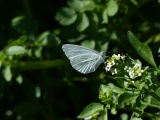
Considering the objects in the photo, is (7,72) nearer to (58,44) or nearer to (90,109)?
(58,44)

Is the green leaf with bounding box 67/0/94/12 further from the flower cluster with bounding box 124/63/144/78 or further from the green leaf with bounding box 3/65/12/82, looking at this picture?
the flower cluster with bounding box 124/63/144/78

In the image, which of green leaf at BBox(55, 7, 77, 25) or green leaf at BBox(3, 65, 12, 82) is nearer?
green leaf at BBox(3, 65, 12, 82)

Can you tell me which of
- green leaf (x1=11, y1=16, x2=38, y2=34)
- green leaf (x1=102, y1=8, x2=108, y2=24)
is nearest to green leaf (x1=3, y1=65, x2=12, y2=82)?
green leaf (x1=11, y1=16, x2=38, y2=34)

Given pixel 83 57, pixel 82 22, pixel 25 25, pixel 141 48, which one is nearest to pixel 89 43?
pixel 82 22

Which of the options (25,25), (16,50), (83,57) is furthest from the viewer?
(25,25)

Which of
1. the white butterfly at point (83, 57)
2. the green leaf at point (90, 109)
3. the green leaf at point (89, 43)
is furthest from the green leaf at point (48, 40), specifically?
the green leaf at point (90, 109)

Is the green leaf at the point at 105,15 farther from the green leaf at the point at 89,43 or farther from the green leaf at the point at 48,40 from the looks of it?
the green leaf at the point at 48,40
